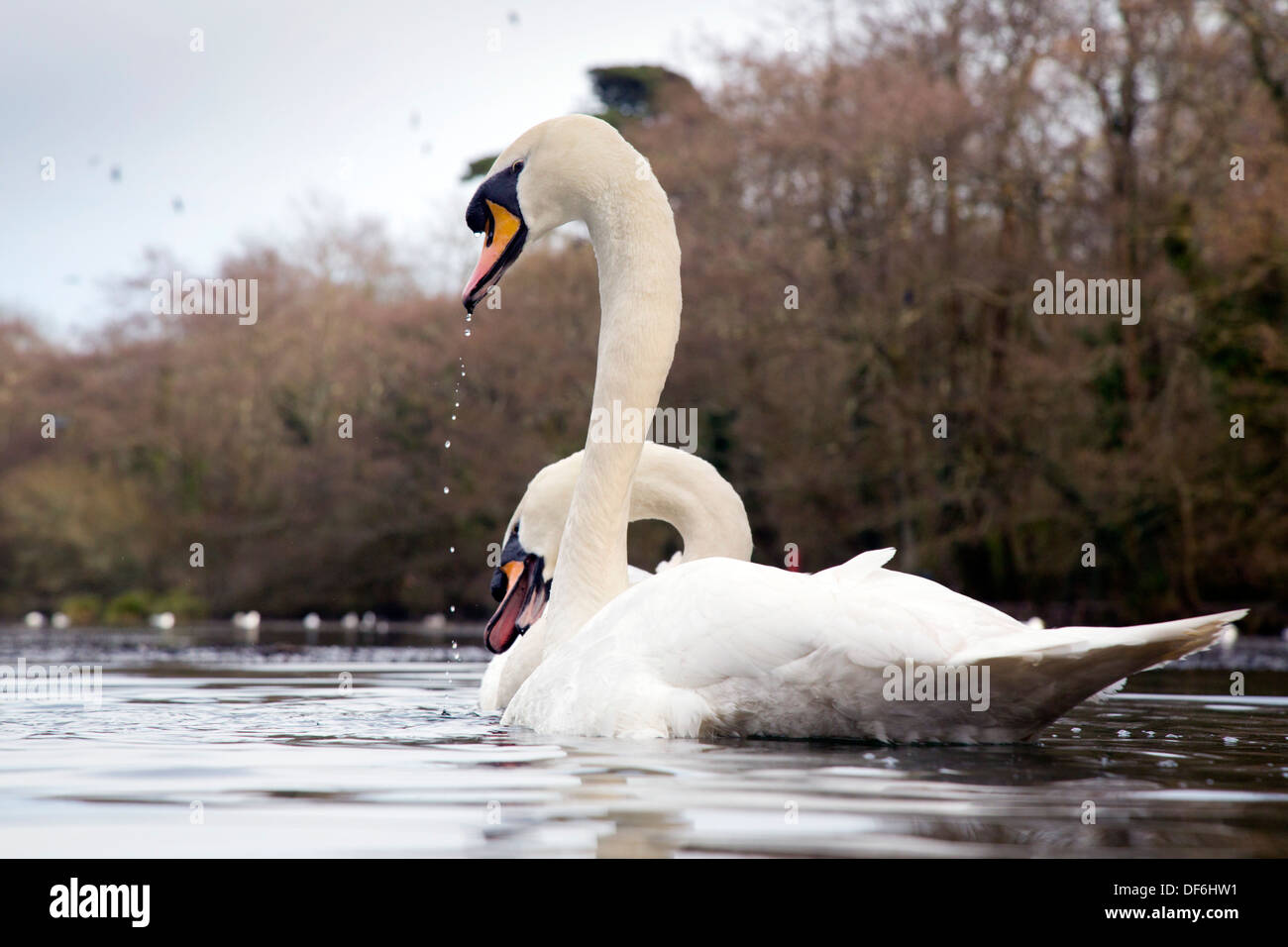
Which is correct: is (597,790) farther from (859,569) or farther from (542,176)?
(542,176)

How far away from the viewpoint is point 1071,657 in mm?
4992

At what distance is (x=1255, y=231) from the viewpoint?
1975cm

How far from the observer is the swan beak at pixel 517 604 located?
8422 mm

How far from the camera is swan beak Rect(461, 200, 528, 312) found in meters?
7.07

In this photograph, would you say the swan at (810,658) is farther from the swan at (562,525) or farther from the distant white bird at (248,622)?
the distant white bird at (248,622)

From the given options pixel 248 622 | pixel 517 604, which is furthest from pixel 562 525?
pixel 248 622

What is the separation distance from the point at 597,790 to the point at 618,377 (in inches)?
114

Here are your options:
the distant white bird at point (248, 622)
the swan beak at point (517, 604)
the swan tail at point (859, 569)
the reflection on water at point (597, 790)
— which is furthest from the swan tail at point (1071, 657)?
the distant white bird at point (248, 622)

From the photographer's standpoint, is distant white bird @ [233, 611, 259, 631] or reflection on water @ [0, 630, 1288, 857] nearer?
reflection on water @ [0, 630, 1288, 857]

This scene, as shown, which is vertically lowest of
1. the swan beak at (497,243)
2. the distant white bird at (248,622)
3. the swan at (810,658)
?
the distant white bird at (248,622)

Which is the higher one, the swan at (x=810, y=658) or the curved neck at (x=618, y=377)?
the curved neck at (x=618, y=377)

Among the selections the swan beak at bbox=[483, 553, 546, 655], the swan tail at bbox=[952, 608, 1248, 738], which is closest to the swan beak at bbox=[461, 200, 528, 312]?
the swan beak at bbox=[483, 553, 546, 655]

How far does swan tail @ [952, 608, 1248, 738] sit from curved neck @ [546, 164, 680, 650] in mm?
2101

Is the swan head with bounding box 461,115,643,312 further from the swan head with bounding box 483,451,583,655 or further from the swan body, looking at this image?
the swan body
